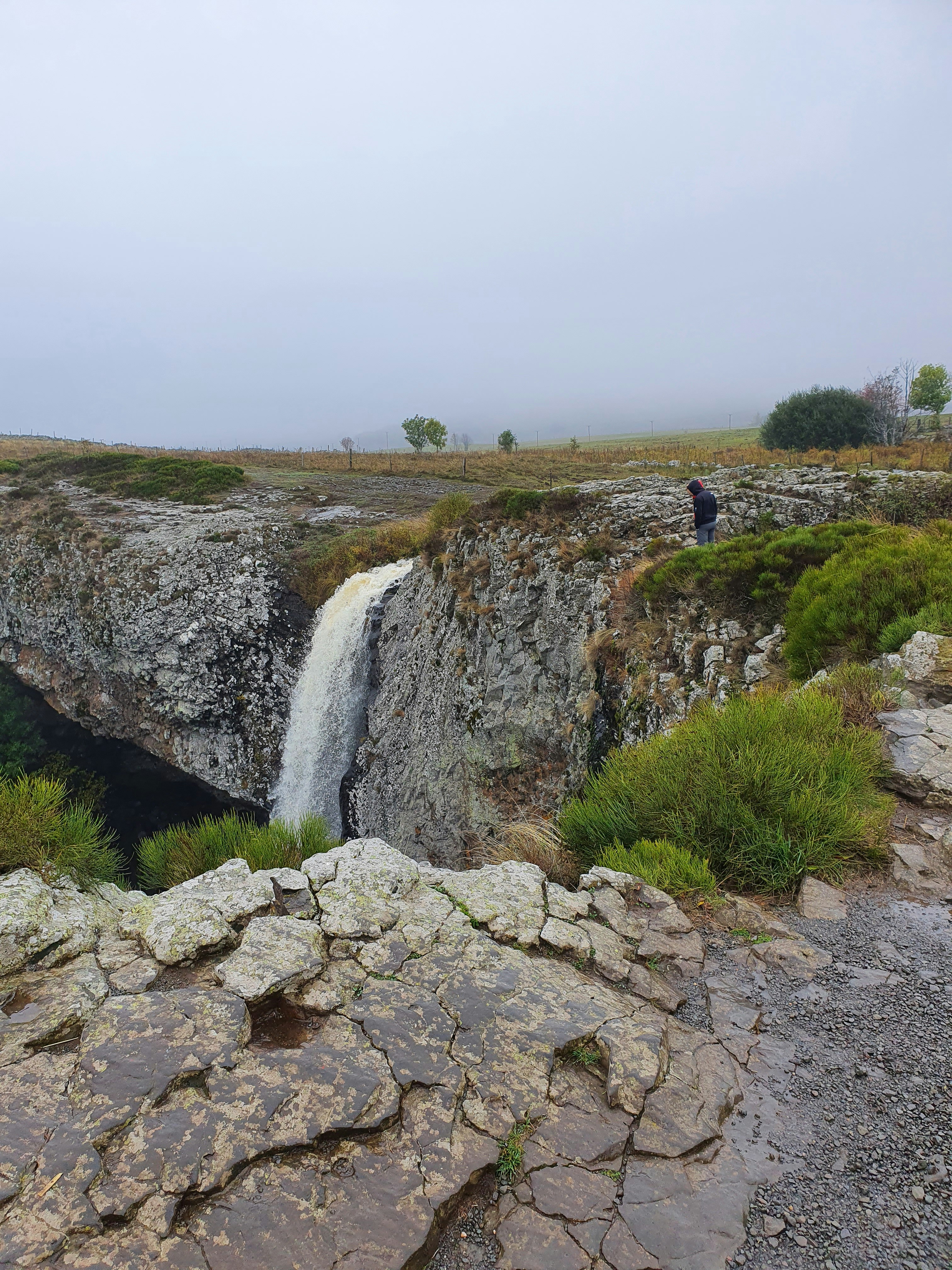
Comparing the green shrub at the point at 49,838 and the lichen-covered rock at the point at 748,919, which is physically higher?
the green shrub at the point at 49,838

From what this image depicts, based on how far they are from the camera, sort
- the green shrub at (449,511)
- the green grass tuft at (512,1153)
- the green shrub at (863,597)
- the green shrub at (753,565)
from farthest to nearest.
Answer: the green shrub at (449,511), the green shrub at (753,565), the green shrub at (863,597), the green grass tuft at (512,1153)

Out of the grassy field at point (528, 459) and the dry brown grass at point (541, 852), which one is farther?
the grassy field at point (528, 459)

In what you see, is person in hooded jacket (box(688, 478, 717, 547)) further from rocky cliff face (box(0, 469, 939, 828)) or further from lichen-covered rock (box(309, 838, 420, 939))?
lichen-covered rock (box(309, 838, 420, 939))

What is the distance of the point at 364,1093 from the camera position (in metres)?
2.46

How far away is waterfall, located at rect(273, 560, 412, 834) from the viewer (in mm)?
17266

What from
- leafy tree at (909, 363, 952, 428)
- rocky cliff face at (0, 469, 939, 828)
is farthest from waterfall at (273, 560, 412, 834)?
leafy tree at (909, 363, 952, 428)

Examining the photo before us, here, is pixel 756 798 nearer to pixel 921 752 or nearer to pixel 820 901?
pixel 820 901

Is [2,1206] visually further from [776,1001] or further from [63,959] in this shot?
[776,1001]

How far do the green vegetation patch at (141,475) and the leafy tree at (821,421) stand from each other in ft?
110

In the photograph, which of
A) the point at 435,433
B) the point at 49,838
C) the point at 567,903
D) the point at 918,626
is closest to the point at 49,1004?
the point at 49,838

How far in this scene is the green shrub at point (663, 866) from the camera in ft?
13.0

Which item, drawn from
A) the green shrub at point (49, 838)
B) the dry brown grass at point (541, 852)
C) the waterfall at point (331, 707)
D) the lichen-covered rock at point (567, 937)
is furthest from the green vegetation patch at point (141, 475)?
the lichen-covered rock at point (567, 937)

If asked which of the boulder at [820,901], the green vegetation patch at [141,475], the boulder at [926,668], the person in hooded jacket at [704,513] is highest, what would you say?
the green vegetation patch at [141,475]

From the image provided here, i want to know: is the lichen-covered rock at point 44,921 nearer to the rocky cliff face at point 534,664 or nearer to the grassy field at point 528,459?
the rocky cliff face at point 534,664
